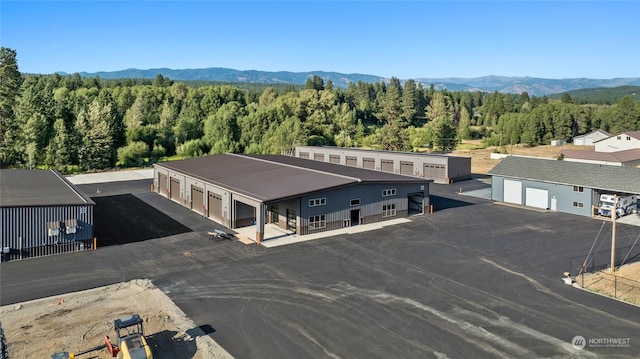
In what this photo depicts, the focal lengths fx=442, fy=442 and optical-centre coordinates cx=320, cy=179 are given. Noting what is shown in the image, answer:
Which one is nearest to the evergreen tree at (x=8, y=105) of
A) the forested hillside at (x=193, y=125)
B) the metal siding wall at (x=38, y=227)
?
the forested hillside at (x=193, y=125)

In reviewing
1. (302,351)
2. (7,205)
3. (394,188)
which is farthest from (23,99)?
(302,351)

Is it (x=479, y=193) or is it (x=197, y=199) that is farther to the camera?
(x=479, y=193)

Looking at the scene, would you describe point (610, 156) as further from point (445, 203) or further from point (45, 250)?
point (45, 250)

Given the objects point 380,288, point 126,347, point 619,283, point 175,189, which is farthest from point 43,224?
point 619,283

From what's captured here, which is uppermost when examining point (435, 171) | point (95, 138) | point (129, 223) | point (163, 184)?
point (95, 138)

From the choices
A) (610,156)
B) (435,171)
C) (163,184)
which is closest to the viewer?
(163,184)

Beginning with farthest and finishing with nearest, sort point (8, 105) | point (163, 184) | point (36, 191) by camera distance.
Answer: point (8, 105) < point (163, 184) < point (36, 191)

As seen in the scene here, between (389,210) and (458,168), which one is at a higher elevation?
(458,168)

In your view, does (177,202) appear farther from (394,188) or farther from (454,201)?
(454,201)
